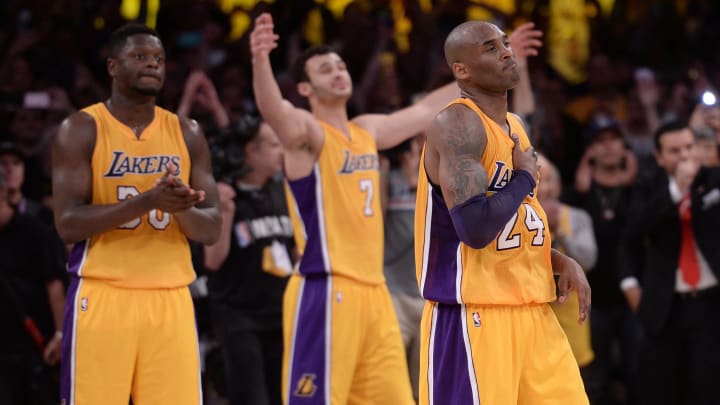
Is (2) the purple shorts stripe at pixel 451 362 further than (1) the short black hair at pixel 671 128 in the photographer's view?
No

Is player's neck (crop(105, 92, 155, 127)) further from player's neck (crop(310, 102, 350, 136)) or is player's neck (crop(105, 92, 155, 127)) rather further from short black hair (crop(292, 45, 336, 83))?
short black hair (crop(292, 45, 336, 83))

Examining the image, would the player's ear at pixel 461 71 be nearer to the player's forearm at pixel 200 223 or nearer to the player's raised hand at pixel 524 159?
the player's raised hand at pixel 524 159

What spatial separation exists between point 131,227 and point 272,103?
4.84 feet

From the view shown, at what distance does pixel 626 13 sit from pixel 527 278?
853 centimetres

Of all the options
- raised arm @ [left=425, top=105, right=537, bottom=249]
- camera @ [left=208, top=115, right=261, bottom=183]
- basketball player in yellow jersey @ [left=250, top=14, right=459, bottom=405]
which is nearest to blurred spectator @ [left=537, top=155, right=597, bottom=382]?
basketball player in yellow jersey @ [left=250, top=14, right=459, bottom=405]

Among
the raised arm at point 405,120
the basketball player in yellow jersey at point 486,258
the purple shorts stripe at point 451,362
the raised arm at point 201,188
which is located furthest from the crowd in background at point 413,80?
the purple shorts stripe at point 451,362

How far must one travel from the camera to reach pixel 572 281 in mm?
4863

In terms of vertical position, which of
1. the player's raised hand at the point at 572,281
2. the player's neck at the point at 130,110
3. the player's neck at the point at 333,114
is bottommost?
the player's raised hand at the point at 572,281

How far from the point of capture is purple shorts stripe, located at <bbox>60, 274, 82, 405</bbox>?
5230mm

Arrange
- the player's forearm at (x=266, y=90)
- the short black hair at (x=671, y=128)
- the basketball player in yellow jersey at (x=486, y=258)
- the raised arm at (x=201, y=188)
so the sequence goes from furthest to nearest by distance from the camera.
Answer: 1. the short black hair at (x=671, y=128)
2. the player's forearm at (x=266, y=90)
3. the raised arm at (x=201, y=188)
4. the basketball player in yellow jersey at (x=486, y=258)

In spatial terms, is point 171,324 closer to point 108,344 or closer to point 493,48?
point 108,344

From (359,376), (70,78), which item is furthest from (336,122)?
(70,78)

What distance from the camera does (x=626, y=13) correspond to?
12633 millimetres

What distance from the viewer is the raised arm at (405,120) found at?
6.96 metres
